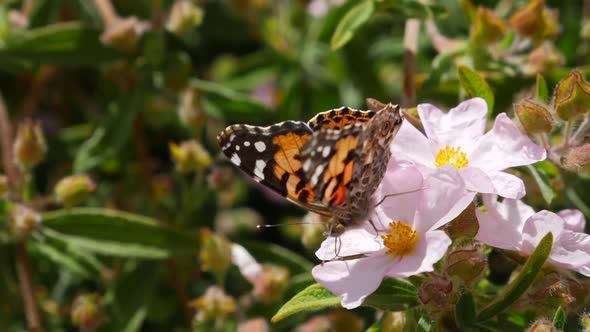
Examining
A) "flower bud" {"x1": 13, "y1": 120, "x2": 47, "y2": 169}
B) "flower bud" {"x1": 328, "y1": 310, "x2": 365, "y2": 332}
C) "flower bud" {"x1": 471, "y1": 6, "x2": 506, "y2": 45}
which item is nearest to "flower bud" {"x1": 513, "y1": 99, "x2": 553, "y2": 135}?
"flower bud" {"x1": 471, "y1": 6, "x2": 506, "y2": 45}

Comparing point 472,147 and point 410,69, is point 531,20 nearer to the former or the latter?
point 410,69

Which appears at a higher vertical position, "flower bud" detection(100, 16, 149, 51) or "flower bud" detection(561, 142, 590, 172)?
"flower bud" detection(100, 16, 149, 51)

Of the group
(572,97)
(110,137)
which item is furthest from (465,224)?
(110,137)

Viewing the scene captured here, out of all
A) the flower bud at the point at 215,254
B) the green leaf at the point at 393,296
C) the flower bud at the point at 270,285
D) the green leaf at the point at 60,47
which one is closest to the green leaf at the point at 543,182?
the green leaf at the point at 393,296

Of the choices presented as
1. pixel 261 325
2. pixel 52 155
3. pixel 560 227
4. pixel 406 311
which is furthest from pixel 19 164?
pixel 560 227

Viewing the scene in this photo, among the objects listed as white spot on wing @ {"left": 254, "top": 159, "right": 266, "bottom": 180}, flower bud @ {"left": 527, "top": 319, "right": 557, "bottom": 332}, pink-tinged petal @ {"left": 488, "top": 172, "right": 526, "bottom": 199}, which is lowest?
flower bud @ {"left": 527, "top": 319, "right": 557, "bottom": 332}

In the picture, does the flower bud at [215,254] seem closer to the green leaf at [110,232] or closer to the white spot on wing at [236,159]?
the green leaf at [110,232]

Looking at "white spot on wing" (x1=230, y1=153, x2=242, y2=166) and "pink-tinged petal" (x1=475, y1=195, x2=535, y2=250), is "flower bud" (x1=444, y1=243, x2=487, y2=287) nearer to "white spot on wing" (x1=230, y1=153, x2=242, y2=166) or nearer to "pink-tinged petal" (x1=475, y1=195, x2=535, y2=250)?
"pink-tinged petal" (x1=475, y1=195, x2=535, y2=250)

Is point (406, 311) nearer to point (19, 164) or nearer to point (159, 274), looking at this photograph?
point (159, 274)
